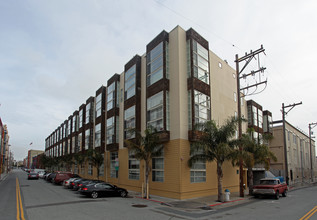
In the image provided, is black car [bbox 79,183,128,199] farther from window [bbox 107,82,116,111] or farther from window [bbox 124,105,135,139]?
window [bbox 107,82,116,111]

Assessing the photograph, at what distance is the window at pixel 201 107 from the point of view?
63.4ft

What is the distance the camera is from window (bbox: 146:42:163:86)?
2036cm

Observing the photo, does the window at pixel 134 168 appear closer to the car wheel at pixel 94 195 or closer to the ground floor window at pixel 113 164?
the ground floor window at pixel 113 164

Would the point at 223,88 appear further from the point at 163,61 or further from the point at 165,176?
the point at 165,176

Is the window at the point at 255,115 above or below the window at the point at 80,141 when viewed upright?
above

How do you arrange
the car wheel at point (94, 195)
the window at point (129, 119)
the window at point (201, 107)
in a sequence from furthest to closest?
the window at point (129, 119) < the window at point (201, 107) < the car wheel at point (94, 195)

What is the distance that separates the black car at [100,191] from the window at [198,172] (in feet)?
18.6

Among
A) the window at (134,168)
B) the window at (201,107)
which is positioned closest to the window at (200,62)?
the window at (201,107)

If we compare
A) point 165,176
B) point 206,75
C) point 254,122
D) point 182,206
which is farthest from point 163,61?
point 254,122

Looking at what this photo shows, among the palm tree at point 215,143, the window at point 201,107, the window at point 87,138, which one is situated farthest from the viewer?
the window at point 87,138

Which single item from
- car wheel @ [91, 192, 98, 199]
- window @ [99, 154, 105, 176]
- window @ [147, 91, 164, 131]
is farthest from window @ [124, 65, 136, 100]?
car wheel @ [91, 192, 98, 199]

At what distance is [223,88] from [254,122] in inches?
430

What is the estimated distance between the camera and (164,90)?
19.2 meters

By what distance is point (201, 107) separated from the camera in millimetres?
19969
